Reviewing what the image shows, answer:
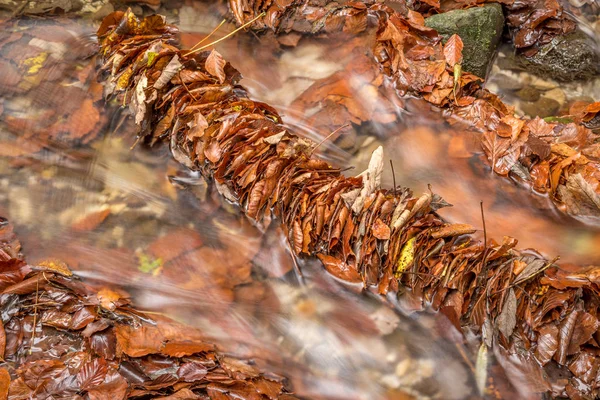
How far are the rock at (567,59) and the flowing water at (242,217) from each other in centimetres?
118

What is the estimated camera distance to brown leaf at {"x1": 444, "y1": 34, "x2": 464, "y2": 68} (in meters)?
3.12

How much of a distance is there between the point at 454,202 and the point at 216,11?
209cm

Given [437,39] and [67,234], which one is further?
[437,39]

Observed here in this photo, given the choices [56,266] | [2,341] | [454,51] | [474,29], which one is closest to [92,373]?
[2,341]

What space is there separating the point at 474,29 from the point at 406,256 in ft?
6.16

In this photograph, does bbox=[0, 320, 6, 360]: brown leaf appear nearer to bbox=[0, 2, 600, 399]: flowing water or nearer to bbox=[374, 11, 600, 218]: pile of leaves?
bbox=[0, 2, 600, 399]: flowing water

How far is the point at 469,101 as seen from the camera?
3.04 m

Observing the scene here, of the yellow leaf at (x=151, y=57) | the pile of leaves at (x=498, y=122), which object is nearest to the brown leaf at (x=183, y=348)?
the yellow leaf at (x=151, y=57)

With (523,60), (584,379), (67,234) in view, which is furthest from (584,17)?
(67,234)

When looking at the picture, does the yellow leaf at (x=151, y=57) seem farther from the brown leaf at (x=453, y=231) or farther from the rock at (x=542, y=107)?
the rock at (x=542, y=107)

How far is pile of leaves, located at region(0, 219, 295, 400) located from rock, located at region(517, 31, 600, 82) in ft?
9.62

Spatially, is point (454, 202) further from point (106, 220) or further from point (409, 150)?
point (106, 220)

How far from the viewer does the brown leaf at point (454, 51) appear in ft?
10.3

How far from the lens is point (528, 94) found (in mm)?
3543
